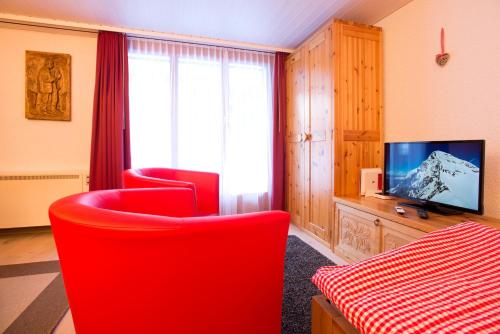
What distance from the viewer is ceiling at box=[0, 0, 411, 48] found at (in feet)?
7.69

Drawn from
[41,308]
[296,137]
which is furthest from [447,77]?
[41,308]

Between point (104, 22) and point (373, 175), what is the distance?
3299 mm

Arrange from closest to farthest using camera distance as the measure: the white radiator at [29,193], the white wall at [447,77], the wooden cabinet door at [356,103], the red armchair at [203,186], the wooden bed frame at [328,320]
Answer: the wooden bed frame at [328,320]
the white wall at [447,77]
the red armchair at [203,186]
the wooden cabinet door at [356,103]
the white radiator at [29,193]

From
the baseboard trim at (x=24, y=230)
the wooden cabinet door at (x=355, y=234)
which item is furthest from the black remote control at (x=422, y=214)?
the baseboard trim at (x=24, y=230)

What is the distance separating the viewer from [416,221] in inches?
62.1

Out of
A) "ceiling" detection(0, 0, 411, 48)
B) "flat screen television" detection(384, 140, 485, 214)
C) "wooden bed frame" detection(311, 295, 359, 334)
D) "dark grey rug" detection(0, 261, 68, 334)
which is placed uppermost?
"ceiling" detection(0, 0, 411, 48)

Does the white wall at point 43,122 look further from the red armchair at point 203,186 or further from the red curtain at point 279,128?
→ the red curtain at point 279,128

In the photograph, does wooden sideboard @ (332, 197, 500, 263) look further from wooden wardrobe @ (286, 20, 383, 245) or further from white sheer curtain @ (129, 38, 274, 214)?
white sheer curtain @ (129, 38, 274, 214)

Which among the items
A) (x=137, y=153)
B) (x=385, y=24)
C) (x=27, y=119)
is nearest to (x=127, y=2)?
(x=137, y=153)

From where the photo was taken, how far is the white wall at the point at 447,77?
5.61ft

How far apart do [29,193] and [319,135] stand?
3.27 metres

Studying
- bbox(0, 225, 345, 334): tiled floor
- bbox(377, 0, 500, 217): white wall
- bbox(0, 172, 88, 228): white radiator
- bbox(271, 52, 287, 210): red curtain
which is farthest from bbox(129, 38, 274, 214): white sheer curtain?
bbox(377, 0, 500, 217): white wall

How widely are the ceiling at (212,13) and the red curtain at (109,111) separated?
0.27m

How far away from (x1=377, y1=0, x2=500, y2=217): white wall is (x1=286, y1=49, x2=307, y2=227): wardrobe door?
93 cm
